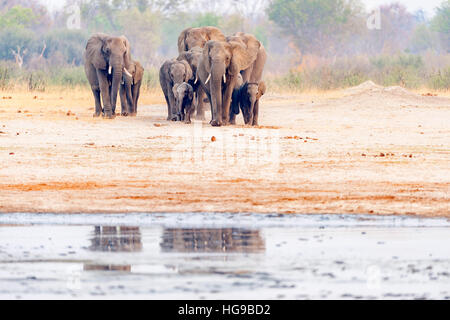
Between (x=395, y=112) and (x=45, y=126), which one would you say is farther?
(x=395, y=112)

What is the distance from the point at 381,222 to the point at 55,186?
3.73 metres

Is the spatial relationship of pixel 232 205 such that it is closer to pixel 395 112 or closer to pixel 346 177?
pixel 346 177

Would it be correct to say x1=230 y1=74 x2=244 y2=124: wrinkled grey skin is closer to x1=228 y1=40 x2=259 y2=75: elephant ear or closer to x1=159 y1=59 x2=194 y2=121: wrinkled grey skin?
x1=228 y1=40 x2=259 y2=75: elephant ear

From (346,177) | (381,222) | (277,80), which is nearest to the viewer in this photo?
(381,222)

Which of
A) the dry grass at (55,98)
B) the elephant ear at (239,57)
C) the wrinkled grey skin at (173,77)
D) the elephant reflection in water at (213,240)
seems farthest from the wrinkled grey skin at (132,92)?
the elephant reflection in water at (213,240)

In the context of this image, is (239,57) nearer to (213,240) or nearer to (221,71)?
(221,71)

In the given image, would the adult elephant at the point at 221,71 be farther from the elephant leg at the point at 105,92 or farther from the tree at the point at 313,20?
the tree at the point at 313,20

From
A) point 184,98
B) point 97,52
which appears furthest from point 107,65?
point 184,98

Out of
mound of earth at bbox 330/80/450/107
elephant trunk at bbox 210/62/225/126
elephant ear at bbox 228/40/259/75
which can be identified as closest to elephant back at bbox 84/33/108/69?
Result: elephant ear at bbox 228/40/259/75

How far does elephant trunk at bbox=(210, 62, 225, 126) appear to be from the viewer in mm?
18625

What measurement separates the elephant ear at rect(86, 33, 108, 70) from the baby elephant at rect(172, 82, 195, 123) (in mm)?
1647

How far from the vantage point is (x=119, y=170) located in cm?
1278

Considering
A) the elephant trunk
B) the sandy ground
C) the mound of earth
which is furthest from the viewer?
the mound of earth
